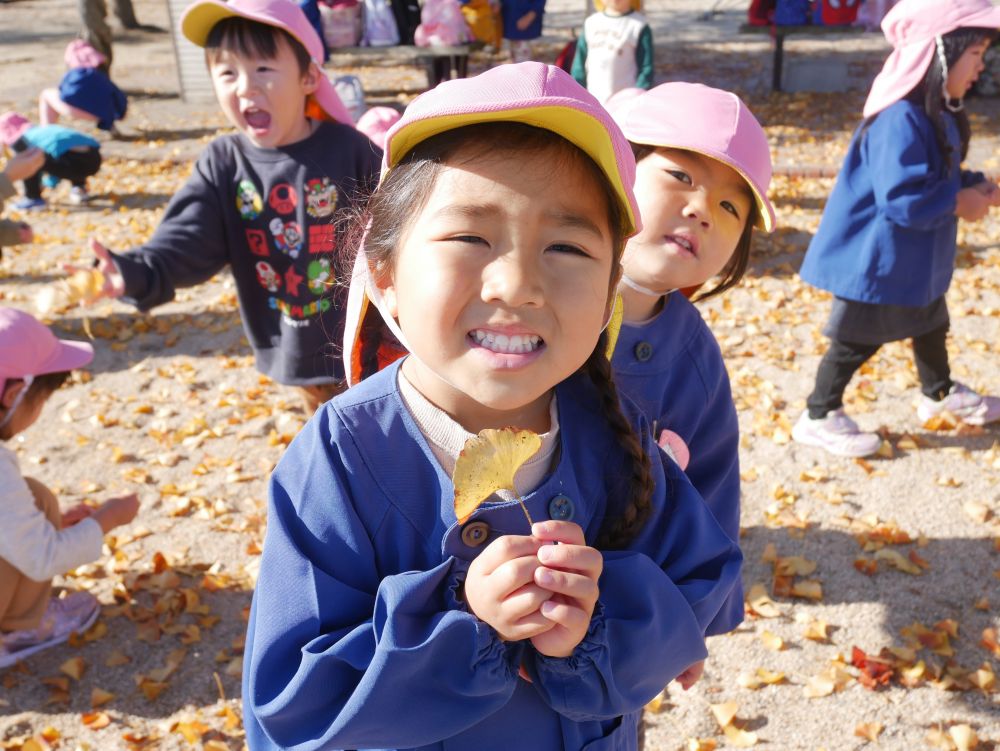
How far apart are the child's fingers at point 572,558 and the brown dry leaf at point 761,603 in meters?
2.57

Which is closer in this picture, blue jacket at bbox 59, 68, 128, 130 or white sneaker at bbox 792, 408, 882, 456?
white sneaker at bbox 792, 408, 882, 456

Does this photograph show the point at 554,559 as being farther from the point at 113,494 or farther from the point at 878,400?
the point at 878,400

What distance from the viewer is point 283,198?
3457 millimetres

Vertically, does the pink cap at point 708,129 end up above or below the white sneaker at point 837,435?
above

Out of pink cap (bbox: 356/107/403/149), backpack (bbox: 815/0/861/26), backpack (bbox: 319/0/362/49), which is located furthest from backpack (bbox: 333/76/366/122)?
backpack (bbox: 815/0/861/26)

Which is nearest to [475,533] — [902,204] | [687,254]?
[687,254]

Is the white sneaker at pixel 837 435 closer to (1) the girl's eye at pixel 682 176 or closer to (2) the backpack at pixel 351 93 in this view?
(1) the girl's eye at pixel 682 176

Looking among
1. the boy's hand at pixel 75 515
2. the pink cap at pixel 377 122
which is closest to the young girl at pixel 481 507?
the boy's hand at pixel 75 515

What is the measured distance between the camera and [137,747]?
3.14m

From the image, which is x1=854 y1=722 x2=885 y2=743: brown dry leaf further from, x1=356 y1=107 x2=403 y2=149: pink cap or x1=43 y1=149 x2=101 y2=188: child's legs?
x1=43 y1=149 x2=101 y2=188: child's legs

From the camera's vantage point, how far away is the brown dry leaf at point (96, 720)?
10.6 feet

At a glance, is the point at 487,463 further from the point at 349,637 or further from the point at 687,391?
the point at 687,391

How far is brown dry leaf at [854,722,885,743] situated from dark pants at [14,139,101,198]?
347 inches

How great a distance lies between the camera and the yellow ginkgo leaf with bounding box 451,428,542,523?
4.18 feet
